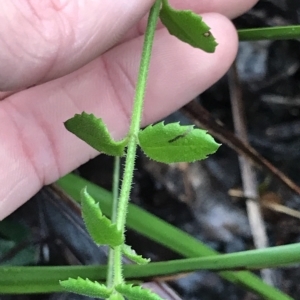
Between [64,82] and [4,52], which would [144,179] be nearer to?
[64,82]

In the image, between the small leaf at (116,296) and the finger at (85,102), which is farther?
the finger at (85,102)

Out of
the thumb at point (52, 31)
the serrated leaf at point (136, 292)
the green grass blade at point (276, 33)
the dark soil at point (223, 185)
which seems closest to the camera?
the serrated leaf at point (136, 292)

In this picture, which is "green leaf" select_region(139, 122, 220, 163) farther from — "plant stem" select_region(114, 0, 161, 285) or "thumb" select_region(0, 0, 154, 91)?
"thumb" select_region(0, 0, 154, 91)

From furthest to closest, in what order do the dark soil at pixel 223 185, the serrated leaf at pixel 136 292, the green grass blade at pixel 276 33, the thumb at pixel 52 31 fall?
1. the dark soil at pixel 223 185
2. the green grass blade at pixel 276 33
3. the thumb at pixel 52 31
4. the serrated leaf at pixel 136 292

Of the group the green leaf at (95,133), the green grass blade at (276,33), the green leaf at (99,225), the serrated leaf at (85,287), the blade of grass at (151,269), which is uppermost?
the green grass blade at (276,33)

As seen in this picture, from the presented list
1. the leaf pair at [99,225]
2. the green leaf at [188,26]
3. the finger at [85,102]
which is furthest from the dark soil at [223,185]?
the leaf pair at [99,225]

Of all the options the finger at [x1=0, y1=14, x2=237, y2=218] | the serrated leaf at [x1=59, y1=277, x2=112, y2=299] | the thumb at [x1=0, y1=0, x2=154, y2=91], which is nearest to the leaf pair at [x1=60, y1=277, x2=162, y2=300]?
the serrated leaf at [x1=59, y1=277, x2=112, y2=299]

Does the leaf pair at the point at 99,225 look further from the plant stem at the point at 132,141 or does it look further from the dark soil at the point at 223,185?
the dark soil at the point at 223,185

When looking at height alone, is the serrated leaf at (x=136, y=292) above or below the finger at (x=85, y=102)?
below
